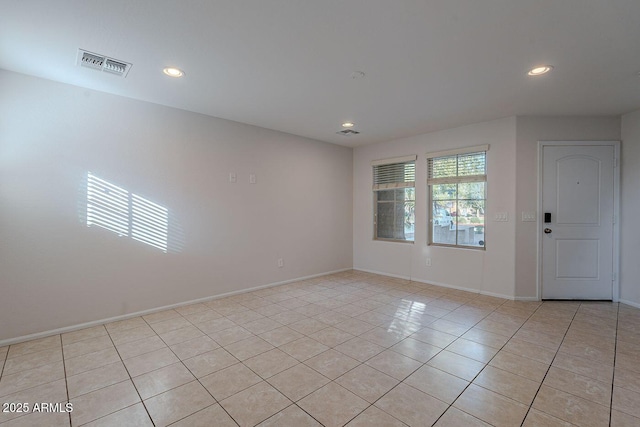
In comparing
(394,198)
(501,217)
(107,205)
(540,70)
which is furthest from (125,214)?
(501,217)

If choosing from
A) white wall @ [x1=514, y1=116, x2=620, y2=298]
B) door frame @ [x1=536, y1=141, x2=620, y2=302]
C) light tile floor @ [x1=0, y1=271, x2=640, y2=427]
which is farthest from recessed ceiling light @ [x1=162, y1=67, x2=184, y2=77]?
door frame @ [x1=536, y1=141, x2=620, y2=302]

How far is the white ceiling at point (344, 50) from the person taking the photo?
1.93 metres

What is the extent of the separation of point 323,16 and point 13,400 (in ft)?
11.1

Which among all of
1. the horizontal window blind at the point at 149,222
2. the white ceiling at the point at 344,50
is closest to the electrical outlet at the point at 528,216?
the white ceiling at the point at 344,50

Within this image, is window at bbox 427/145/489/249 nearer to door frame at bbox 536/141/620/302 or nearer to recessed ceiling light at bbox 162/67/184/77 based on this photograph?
door frame at bbox 536/141/620/302

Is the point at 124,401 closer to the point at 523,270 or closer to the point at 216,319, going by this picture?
the point at 216,319

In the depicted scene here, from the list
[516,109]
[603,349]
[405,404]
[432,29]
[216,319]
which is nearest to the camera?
[405,404]

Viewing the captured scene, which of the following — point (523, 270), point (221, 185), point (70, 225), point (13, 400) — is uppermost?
point (221, 185)

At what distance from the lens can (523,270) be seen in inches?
161

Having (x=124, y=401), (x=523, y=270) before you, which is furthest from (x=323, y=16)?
(x=523, y=270)

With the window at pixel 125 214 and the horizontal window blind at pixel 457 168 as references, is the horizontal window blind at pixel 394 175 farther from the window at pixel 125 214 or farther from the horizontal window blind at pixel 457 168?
the window at pixel 125 214

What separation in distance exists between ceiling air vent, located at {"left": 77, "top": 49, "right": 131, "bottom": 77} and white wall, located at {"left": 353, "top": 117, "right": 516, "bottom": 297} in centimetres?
423

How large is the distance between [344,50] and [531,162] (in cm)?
330

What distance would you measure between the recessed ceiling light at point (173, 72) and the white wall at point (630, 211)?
218 inches
